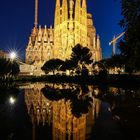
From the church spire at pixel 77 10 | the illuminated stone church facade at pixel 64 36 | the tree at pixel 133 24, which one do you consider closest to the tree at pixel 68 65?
the illuminated stone church facade at pixel 64 36

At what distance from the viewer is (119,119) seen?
40.1 ft

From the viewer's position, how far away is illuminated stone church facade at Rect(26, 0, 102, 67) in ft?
420

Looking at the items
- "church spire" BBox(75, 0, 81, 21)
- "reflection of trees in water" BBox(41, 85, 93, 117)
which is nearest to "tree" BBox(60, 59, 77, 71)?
"church spire" BBox(75, 0, 81, 21)

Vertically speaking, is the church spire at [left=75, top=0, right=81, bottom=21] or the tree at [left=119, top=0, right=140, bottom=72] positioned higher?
the church spire at [left=75, top=0, right=81, bottom=21]

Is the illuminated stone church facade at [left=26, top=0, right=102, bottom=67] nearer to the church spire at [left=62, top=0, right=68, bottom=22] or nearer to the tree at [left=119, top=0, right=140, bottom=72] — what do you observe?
the church spire at [left=62, top=0, right=68, bottom=22]

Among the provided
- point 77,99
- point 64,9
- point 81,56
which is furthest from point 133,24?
point 64,9

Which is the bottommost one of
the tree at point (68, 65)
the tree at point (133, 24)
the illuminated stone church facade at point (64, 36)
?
the tree at point (133, 24)

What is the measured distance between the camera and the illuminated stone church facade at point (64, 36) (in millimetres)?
128000

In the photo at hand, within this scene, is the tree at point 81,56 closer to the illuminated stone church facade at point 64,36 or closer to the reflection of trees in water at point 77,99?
the illuminated stone church facade at point 64,36

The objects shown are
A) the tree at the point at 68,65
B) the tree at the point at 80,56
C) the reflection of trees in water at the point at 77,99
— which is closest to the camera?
the reflection of trees in water at the point at 77,99

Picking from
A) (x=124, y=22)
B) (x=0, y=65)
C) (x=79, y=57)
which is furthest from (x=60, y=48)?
(x=124, y=22)

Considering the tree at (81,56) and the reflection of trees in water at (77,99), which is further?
the tree at (81,56)

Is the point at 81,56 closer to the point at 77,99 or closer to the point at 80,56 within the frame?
the point at 80,56

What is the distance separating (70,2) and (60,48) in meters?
26.0
